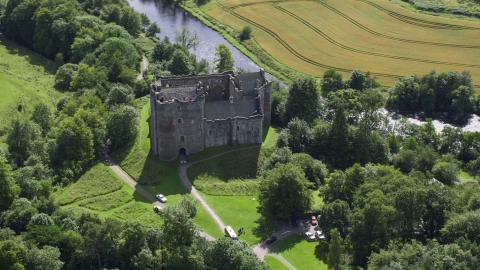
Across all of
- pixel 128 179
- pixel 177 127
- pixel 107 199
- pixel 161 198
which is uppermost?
pixel 177 127

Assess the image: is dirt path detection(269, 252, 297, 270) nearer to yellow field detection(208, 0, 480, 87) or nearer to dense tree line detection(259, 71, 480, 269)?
dense tree line detection(259, 71, 480, 269)

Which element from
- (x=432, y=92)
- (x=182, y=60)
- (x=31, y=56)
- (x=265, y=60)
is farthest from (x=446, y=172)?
(x=31, y=56)

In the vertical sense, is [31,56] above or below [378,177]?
below

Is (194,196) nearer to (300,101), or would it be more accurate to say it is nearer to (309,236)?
(309,236)

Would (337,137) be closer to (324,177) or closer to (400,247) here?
(324,177)

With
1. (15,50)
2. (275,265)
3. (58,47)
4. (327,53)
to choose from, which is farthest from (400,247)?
(15,50)

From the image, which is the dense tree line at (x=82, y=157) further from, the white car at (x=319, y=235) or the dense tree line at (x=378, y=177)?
the dense tree line at (x=378, y=177)

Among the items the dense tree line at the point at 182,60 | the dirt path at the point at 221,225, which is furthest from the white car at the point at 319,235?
the dense tree line at the point at 182,60
